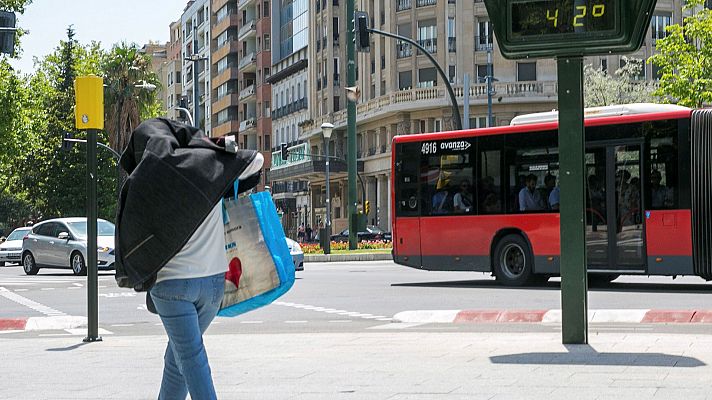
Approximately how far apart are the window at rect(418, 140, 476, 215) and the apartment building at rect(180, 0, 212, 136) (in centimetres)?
9947

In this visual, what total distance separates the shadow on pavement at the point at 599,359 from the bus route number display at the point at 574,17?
268 centimetres

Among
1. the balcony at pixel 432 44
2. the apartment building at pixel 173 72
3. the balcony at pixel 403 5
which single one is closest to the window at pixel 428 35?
the balcony at pixel 432 44

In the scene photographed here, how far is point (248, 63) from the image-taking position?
107250mm

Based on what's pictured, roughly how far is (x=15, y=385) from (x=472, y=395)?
3.32m

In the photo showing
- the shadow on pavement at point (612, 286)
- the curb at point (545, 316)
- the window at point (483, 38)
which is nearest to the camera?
the curb at point (545, 316)

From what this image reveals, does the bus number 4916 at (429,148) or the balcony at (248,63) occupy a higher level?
the balcony at (248,63)

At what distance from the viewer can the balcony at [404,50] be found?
2839 inches

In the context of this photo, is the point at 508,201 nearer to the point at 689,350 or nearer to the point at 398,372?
the point at 689,350

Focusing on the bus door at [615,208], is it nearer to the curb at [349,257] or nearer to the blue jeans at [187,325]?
the blue jeans at [187,325]

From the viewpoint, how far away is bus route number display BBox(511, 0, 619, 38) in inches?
414

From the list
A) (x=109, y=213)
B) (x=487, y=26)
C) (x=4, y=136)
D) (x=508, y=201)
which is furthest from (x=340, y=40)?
(x=508, y=201)

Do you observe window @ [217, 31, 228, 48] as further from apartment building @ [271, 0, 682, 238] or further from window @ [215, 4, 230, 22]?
apartment building @ [271, 0, 682, 238]

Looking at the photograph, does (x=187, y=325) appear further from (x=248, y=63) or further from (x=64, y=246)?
(x=248, y=63)

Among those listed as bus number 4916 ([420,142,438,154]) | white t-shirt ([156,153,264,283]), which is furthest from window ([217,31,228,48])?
white t-shirt ([156,153,264,283])
